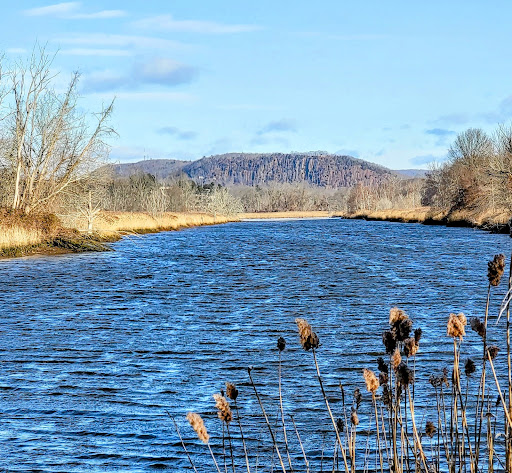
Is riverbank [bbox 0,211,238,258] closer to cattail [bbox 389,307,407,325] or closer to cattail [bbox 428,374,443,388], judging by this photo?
cattail [bbox 428,374,443,388]

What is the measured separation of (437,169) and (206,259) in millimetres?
60244

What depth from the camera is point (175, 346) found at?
10.6 metres

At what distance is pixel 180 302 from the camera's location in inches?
632

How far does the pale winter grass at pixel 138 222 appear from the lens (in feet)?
136

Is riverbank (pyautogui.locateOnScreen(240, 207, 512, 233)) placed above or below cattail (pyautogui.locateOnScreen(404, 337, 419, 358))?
above

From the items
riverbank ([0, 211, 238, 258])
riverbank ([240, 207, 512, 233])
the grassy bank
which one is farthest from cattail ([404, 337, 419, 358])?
the grassy bank

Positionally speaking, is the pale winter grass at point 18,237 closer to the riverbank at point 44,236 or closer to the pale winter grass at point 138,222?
the riverbank at point 44,236

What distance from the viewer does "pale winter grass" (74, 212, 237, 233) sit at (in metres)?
41.4

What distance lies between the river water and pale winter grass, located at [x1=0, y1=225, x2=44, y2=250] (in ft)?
14.5

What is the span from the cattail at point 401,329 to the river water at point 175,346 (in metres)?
2.88

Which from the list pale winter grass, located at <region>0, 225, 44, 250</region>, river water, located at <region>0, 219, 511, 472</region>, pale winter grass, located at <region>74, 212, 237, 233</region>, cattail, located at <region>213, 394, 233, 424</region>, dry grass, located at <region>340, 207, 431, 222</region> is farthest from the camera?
dry grass, located at <region>340, 207, 431, 222</region>

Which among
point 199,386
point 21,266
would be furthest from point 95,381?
point 21,266

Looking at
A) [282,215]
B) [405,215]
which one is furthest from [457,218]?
[282,215]

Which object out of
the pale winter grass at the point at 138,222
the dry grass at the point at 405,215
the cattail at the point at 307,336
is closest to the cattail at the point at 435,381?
the cattail at the point at 307,336
